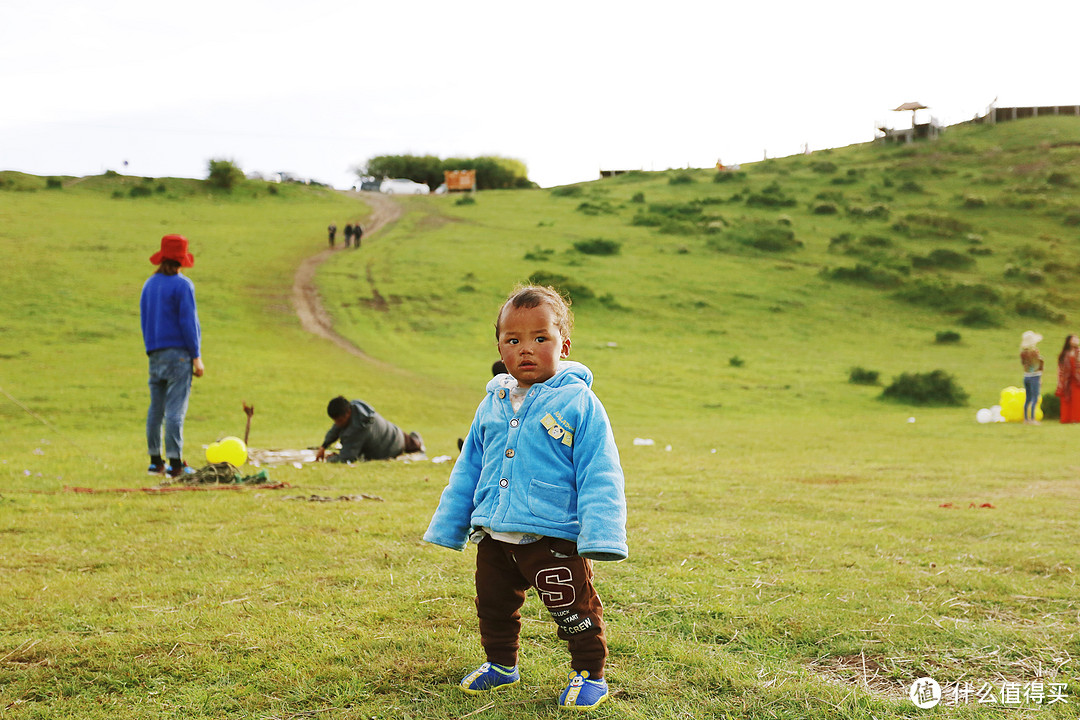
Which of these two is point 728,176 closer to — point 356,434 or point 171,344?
point 356,434

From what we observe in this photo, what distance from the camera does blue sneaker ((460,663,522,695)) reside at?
3321mm

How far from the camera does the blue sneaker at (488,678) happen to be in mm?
3321

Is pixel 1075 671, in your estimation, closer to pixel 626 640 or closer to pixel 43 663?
pixel 626 640

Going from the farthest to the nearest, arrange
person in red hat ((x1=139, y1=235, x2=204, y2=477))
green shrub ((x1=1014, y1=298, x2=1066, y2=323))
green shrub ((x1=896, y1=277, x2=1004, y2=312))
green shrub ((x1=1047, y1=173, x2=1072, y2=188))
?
green shrub ((x1=1047, y1=173, x2=1072, y2=188)) < green shrub ((x1=896, y1=277, x2=1004, y2=312)) < green shrub ((x1=1014, y1=298, x2=1066, y2=323)) < person in red hat ((x1=139, y1=235, x2=204, y2=477))

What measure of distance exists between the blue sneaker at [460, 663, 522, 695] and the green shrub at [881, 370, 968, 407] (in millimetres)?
20336

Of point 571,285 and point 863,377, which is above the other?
point 571,285

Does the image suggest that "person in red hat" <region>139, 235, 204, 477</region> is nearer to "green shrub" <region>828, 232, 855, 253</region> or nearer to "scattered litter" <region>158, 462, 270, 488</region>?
"scattered litter" <region>158, 462, 270, 488</region>

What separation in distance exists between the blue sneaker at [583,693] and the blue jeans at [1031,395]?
16781 mm

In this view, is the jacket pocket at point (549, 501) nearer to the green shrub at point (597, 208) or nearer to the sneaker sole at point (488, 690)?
the sneaker sole at point (488, 690)

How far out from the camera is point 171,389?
8.55 meters

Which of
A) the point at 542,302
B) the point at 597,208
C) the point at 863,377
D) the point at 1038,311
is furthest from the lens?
the point at 597,208

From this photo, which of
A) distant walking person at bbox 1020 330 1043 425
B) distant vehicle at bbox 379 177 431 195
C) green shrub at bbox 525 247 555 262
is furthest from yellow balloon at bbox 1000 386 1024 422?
distant vehicle at bbox 379 177 431 195

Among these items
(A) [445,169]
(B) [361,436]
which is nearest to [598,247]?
(B) [361,436]

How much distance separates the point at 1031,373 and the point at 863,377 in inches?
278
